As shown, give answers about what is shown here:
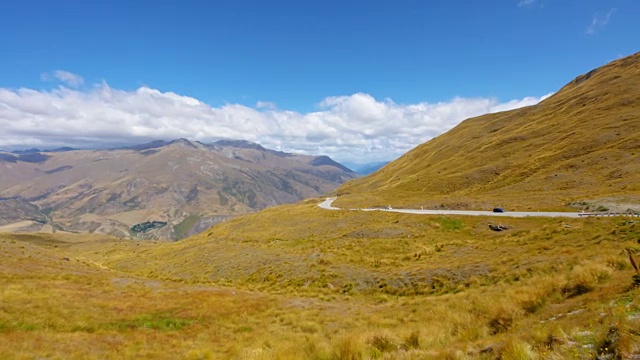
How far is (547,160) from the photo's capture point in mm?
91312

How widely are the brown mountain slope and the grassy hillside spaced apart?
2532cm

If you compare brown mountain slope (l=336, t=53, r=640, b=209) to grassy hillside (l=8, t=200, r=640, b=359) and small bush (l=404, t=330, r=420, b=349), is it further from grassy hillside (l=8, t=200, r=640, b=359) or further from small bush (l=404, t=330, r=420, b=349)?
small bush (l=404, t=330, r=420, b=349)

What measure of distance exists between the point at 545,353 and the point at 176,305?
2208 centimetres

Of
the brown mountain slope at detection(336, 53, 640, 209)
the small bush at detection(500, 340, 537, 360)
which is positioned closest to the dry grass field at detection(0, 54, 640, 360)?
the small bush at detection(500, 340, 537, 360)

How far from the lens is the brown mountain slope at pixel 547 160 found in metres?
63.0

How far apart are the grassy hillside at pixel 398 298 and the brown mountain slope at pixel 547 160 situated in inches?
997

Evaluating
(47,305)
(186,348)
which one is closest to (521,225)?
(186,348)

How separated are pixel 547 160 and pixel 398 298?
90.7 meters

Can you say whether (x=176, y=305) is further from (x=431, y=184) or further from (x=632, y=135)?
(x=632, y=135)

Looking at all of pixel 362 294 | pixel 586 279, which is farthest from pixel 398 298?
pixel 586 279

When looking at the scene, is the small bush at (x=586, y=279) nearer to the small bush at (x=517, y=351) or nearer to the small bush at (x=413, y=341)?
the small bush at (x=413, y=341)

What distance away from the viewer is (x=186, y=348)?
581 inches

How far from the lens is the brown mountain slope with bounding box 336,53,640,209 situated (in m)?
63.0

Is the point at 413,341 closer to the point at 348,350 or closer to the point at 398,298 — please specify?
the point at 348,350
